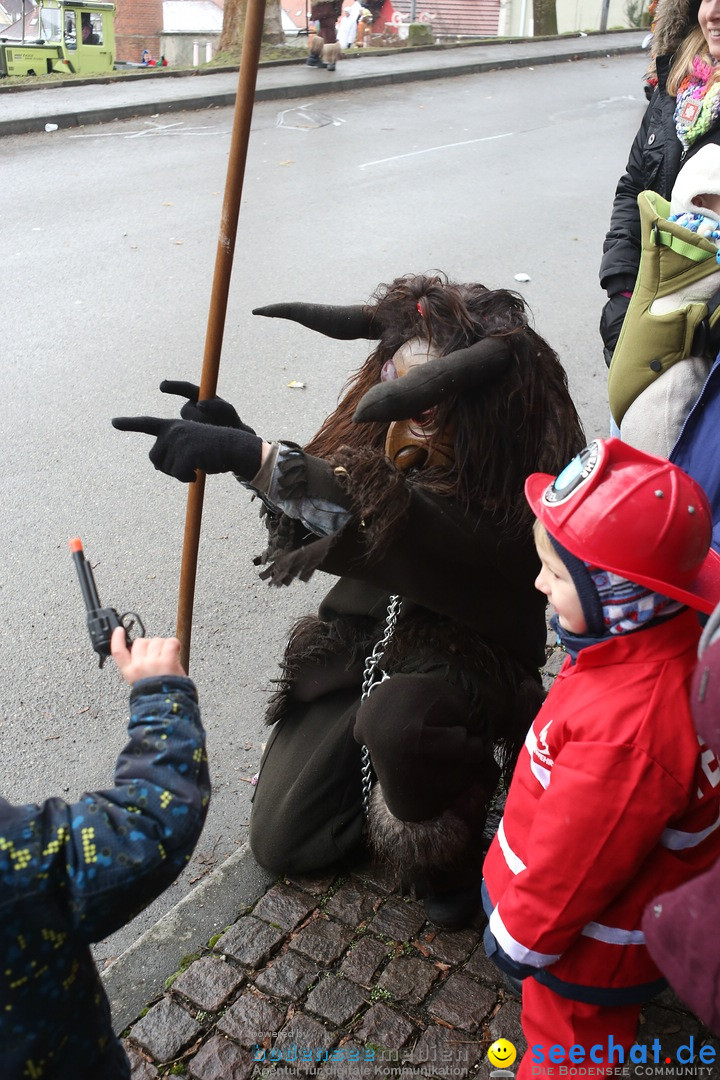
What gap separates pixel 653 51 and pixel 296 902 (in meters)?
3.31

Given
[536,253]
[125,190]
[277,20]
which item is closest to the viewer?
[536,253]

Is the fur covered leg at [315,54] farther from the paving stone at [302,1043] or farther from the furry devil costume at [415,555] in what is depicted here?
the paving stone at [302,1043]

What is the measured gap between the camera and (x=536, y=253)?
823 cm

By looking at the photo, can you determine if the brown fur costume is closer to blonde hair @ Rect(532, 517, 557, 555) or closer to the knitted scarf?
blonde hair @ Rect(532, 517, 557, 555)

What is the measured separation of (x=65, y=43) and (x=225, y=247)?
63.6 feet

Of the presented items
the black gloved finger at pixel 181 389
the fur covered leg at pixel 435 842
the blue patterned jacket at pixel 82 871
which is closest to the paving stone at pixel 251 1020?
the fur covered leg at pixel 435 842

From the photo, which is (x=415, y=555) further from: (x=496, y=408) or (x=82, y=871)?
(x=82, y=871)

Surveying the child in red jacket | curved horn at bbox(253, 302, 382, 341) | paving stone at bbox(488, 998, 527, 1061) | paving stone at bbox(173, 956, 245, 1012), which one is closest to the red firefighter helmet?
the child in red jacket

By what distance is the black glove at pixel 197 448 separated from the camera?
7.14ft

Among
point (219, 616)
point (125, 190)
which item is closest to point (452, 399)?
point (219, 616)

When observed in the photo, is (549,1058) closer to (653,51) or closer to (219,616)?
(219,616)

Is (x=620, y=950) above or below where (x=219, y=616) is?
above

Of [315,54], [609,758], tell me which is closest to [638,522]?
[609,758]

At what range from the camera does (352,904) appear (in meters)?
2.75
